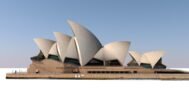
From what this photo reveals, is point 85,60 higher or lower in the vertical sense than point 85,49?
lower

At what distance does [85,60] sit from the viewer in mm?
72875

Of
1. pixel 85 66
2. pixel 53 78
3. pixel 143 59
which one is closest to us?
pixel 53 78

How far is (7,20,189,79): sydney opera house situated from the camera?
227 ft

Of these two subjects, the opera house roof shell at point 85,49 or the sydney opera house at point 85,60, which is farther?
the opera house roof shell at point 85,49

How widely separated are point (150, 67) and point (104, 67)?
13.6 metres

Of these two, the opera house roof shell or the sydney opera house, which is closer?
the sydney opera house

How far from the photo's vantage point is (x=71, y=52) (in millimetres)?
71750

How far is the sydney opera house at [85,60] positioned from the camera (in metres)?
69.2

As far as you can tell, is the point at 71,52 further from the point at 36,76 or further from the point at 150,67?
the point at 150,67

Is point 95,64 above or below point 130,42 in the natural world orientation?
below
